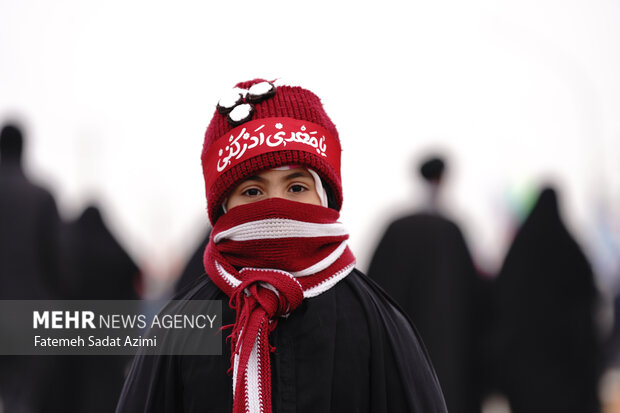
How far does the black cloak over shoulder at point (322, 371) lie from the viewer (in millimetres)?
2234

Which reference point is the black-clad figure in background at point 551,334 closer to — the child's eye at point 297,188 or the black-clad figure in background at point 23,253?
the black-clad figure in background at point 23,253

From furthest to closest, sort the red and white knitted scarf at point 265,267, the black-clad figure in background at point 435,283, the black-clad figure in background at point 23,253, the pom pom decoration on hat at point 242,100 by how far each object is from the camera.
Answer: the black-clad figure in background at point 435,283 < the black-clad figure in background at point 23,253 < the pom pom decoration on hat at point 242,100 < the red and white knitted scarf at point 265,267

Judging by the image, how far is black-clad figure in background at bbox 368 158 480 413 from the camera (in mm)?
5625

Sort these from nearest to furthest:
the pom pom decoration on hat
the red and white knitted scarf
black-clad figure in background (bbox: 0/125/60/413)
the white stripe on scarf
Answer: the red and white knitted scarf → the white stripe on scarf → the pom pom decoration on hat → black-clad figure in background (bbox: 0/125/60/413)

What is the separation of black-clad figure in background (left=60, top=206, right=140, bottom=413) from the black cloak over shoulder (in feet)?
12.2

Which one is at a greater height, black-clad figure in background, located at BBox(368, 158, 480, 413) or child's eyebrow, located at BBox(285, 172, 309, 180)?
black-clad figure in background, located at BBox(368, 158, 480, 413)

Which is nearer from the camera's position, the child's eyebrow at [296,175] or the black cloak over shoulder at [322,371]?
the black cloak over shoulder at [322,371]

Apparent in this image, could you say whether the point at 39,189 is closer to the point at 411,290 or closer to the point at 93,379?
the point at 93,379

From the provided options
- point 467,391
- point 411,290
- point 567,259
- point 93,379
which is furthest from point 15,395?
point 567,259

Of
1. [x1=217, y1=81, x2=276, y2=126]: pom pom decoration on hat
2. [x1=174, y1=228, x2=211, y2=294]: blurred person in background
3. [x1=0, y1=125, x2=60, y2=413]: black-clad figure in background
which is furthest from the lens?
[x1=0, y1=125, x2=60, y2=413]: black-clad figure in background

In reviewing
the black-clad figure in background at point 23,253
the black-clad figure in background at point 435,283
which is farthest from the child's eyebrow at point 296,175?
the black-clad figure in background at point 435,283

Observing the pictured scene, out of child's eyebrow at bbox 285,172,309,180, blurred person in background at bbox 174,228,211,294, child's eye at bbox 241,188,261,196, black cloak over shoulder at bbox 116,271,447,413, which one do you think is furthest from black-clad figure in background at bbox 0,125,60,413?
child's eyebrow at bbox 285,172,309,180

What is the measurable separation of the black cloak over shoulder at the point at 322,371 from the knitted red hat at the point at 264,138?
36 centimetres

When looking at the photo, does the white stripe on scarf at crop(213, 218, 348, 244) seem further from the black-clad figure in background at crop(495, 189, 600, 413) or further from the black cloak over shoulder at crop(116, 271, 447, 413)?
the black-clad figure in background at crop(495, 189, 600, 413)
